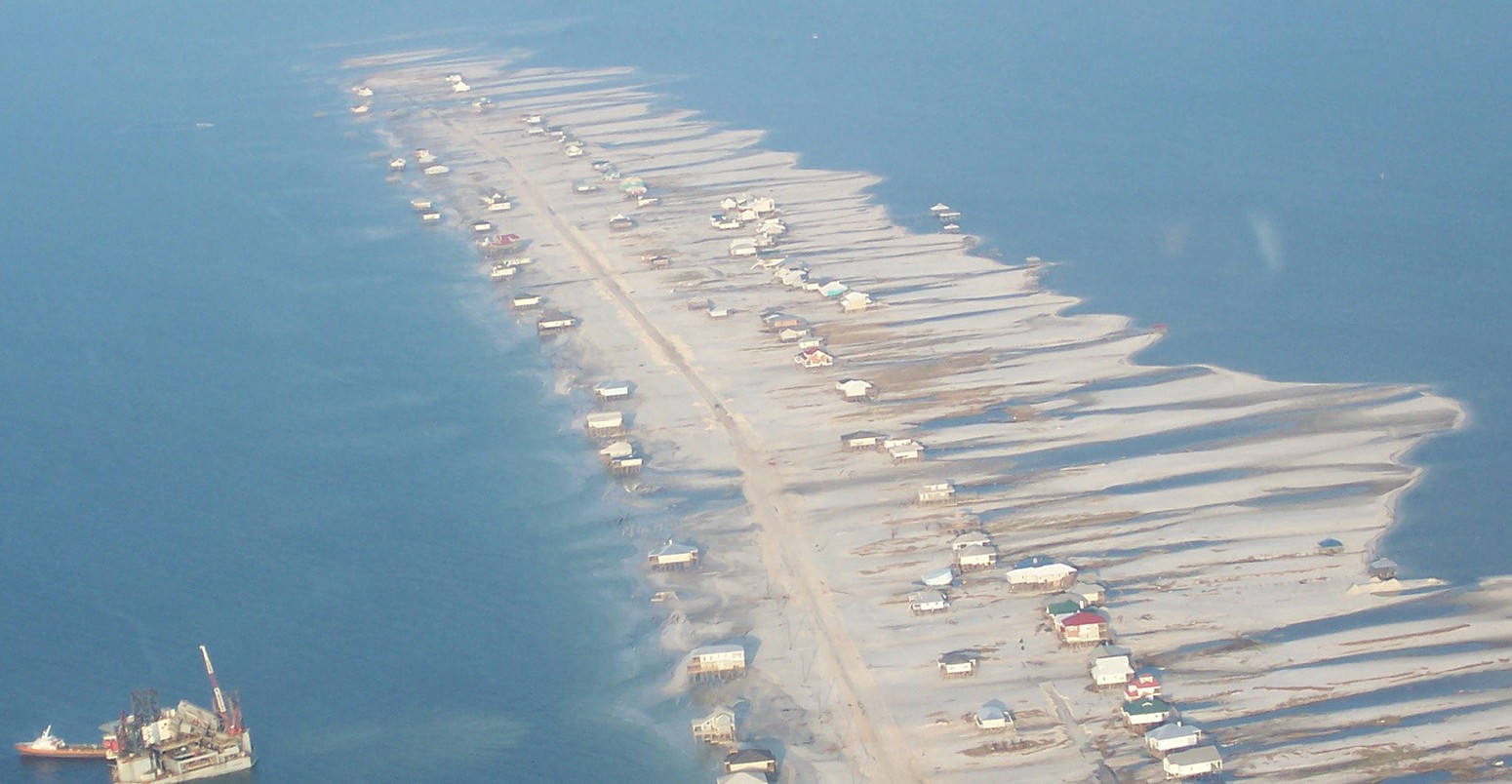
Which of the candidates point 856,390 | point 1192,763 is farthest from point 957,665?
point 856,390

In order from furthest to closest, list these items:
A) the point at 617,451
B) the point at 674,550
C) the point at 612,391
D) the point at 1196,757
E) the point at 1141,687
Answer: the point at 612,391 < the point at 617,451 < the point at 674,550 < the point at 1141,687 < the point at 1196,757

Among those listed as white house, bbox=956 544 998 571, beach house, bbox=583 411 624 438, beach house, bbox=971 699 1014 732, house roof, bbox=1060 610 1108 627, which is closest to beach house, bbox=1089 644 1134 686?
house roof, bbox=1060 610 1108 627

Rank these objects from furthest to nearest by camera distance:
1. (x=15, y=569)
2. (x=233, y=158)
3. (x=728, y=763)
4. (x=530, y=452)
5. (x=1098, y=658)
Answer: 1. (x=233, y=158)
2. (x=530, y=452)
3. (x=15, y=569)
4. (x=1098, y=658)
5. (x=728, y=763)

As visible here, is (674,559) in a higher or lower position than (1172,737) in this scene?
higher

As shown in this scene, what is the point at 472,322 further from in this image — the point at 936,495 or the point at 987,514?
the point at 987,514

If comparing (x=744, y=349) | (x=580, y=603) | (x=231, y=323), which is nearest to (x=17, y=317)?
(x=231, y=323)

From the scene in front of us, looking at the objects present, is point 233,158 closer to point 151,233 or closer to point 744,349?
point 151,233

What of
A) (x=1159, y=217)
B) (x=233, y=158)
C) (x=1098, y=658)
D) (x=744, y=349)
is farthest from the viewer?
(x=233, y=158)
